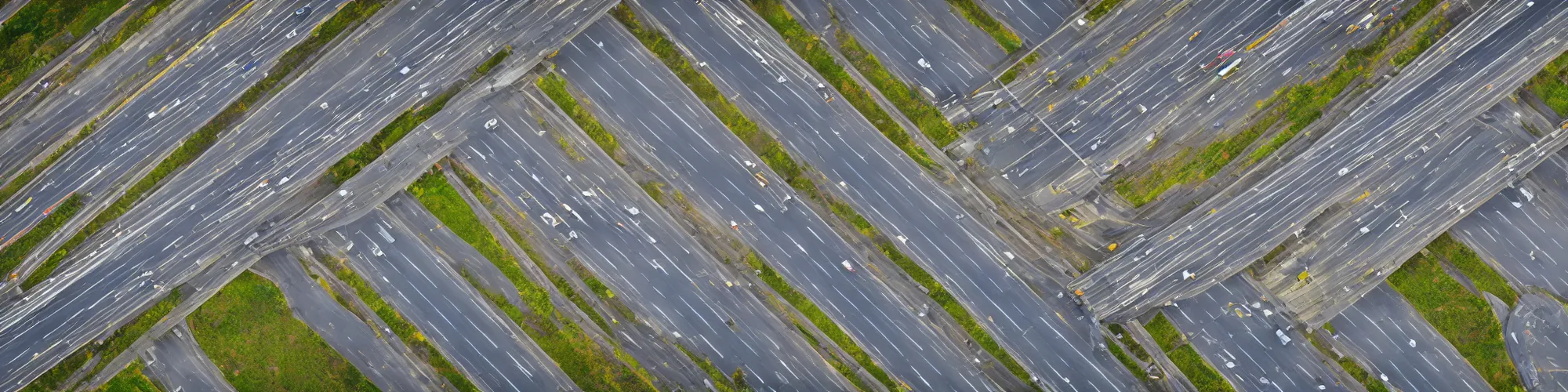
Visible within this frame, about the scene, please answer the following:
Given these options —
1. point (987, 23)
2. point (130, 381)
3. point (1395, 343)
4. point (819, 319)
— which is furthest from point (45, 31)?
point (1395, 343)

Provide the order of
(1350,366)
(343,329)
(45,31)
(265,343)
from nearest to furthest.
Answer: (1350,366) → (343,329) → (265,343) → (45,31)

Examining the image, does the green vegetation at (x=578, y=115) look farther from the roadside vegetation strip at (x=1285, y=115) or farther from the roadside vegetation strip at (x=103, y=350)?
the roadside vegetation strip at (x=1285, y=115)

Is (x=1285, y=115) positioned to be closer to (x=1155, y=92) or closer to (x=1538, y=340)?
(x=1155, y=92)

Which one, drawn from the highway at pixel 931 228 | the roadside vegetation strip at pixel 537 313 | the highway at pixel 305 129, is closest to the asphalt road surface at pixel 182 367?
the highway at pixel 305 129

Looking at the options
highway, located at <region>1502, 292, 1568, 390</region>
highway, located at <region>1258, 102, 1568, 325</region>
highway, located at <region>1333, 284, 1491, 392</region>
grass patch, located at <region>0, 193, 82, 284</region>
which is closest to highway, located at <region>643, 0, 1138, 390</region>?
highway, located at <region>1333, 284, 1491, 392</region>

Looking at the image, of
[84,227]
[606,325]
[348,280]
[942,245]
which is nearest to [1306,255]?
[942,245]

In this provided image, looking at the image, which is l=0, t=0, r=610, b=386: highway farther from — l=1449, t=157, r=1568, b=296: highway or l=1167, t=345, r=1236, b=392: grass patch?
l=1449, t=157, r=1568, b=296: highway

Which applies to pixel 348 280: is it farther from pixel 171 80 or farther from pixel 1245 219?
pixel 1245 219
